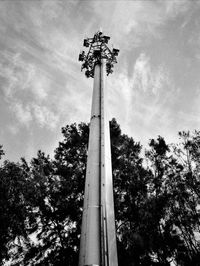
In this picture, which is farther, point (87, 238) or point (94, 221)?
point (94, 221)

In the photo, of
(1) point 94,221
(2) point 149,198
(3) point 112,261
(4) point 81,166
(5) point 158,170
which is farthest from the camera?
(5) point 158,170

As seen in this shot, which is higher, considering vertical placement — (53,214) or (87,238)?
(53,214)

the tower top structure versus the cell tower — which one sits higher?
the tower top structure

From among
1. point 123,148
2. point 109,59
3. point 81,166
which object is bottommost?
point 81,166

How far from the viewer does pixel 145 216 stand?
1473cm

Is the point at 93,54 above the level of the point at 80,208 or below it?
above

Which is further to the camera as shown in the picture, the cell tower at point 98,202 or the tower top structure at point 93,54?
the tower top structure at point 93,54

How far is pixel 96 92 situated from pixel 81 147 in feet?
33.6

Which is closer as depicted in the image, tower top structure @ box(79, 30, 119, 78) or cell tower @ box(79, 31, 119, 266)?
cell tower @ box(79, 31, 119, 266)

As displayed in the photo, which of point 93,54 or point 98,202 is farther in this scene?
point 93,54

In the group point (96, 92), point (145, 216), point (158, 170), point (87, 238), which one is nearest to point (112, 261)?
point (87, 238)

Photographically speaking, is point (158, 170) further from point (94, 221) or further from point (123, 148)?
point (94, 221)

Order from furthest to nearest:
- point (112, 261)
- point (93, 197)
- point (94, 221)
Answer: point (93, 197), point (94, 221), point (112, 261)

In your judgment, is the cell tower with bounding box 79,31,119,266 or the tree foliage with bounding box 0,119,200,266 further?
the tree foliage with bounding box 0,119,200,266
